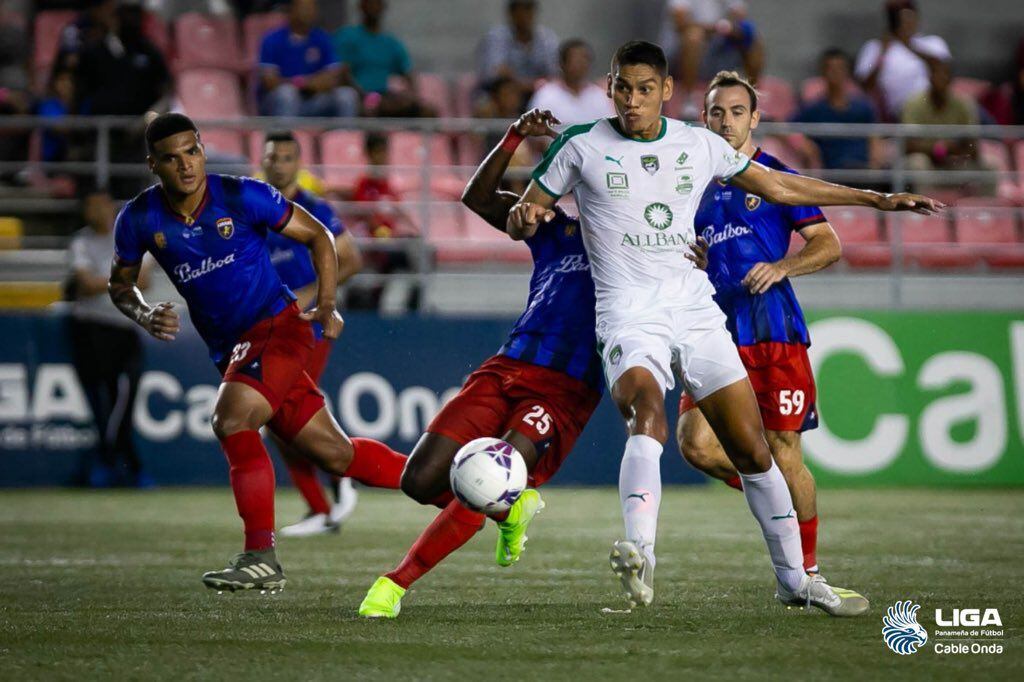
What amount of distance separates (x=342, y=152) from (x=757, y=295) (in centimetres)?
852

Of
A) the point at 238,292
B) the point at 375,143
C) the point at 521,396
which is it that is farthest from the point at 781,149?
the point at 521,396

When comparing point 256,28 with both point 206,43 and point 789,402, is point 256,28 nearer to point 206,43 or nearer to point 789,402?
point 206,43

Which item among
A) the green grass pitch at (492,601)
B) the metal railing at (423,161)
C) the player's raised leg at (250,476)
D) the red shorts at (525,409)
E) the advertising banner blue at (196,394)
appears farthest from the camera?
the metal railing at (423,161)

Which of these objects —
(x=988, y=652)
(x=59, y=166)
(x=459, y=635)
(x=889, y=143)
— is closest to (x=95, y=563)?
(x=459, y=635)

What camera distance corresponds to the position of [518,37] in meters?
16.5

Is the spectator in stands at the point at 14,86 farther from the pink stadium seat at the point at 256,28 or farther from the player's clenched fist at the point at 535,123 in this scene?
the player's clenched fist at the point at 535,123

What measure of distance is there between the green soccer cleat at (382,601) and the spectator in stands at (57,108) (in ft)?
31.2

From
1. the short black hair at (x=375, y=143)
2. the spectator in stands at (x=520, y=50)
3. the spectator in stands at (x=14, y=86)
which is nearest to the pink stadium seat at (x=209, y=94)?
the spectator in stands at (x=14, y=86)

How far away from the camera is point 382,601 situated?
666 cm

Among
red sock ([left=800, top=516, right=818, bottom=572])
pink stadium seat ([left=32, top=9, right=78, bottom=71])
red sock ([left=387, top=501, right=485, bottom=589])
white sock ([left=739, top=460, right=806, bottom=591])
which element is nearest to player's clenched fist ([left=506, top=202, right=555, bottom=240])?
red sock ([left=387, top=501, right=485, bottom=589])

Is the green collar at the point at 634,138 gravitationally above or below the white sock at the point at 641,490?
above

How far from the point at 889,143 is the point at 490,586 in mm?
9631

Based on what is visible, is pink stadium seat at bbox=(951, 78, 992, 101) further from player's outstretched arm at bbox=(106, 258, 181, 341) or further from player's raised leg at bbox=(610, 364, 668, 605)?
player's raised leg at bbox=(610, 364, 668, 605)

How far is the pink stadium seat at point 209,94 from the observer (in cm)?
1681
